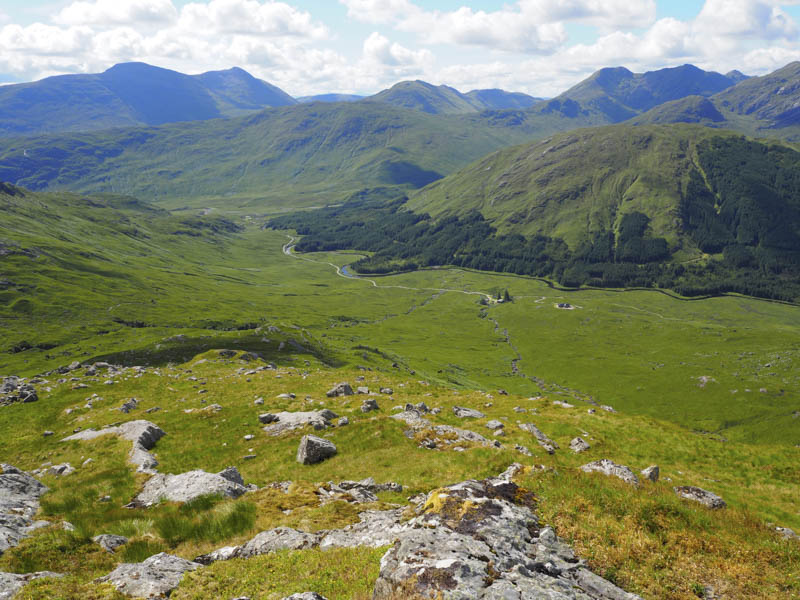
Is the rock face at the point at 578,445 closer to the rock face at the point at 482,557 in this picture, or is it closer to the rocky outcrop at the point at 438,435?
the rocky outcrop at the point at 438,435

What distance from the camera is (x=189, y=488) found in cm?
2330

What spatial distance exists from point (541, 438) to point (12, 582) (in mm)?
31727

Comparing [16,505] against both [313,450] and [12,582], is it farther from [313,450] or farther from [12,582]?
[313,450]

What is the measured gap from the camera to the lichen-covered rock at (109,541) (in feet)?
55.5

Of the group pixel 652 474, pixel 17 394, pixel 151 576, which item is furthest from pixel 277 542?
pixel 17 394

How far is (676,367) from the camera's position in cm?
18762

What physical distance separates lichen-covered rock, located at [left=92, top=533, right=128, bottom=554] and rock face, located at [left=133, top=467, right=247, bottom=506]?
4175 millimetres

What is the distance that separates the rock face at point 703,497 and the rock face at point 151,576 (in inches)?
908

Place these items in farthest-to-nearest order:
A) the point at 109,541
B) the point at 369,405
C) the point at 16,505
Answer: the point at 369,405 < the point at 16,505 < the point at 109,541

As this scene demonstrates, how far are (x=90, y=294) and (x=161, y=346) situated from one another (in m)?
104

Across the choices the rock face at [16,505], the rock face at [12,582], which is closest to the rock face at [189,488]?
the rock face at [16,505]

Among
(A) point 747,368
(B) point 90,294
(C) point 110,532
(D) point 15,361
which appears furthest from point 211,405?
(A) point 747,368

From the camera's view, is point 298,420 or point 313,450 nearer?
point 313,450

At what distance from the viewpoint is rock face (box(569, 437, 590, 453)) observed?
1274 inches
